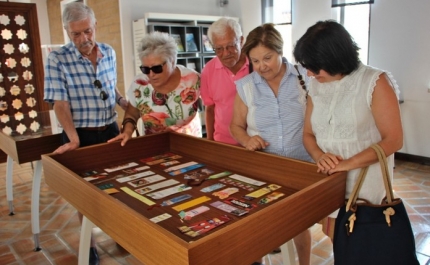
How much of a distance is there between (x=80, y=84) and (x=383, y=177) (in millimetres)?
1871

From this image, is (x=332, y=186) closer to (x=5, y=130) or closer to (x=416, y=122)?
(x=5, y=130)

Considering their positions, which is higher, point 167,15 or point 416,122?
point 167,15

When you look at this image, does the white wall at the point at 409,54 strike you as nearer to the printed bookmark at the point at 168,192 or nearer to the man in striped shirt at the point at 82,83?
the man in striped shirt at the point at 82,83

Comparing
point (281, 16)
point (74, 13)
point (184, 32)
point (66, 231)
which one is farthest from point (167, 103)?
point (281, 16)

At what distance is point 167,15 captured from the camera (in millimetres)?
5641

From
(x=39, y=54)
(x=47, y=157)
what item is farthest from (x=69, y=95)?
(x=39, y=54)

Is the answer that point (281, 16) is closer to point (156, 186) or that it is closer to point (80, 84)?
point (80, 84)

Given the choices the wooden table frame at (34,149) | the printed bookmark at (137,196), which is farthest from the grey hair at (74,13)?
the printed bookmark at (137,196)

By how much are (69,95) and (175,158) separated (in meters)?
0.85

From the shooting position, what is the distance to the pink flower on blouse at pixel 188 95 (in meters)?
2.34

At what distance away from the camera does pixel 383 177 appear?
4.38 ft

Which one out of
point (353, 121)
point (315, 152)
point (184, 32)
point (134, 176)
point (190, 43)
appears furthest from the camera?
point (190, 43)

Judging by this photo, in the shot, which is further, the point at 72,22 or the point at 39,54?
the point at 39,54

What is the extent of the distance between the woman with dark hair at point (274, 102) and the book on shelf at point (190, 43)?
4441mm
